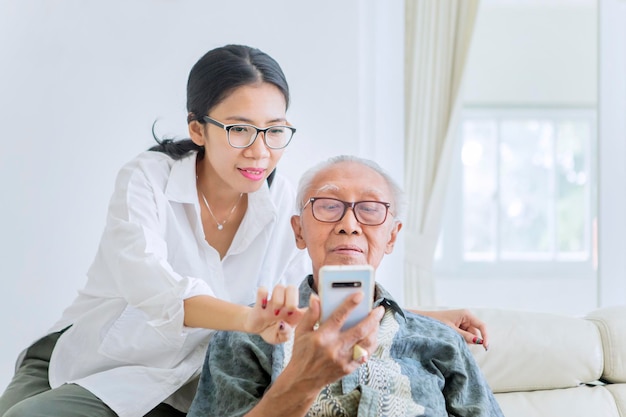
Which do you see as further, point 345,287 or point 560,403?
point 560,403

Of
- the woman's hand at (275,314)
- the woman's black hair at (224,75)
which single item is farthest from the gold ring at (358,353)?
the woman's black hair at (224,75)

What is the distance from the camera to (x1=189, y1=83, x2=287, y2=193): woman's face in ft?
6.48

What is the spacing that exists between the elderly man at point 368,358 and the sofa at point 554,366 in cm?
38

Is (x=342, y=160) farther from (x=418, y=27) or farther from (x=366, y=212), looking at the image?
(x=418, y=27)

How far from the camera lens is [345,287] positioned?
4.19 ft

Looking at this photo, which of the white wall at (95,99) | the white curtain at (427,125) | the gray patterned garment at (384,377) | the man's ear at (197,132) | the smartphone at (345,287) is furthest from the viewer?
the white curtain at (427,125)

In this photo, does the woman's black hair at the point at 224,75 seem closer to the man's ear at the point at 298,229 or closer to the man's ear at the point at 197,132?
the man's ear at the point at 197,132

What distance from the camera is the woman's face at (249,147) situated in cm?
197

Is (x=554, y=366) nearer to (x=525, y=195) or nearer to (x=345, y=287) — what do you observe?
(x=345, y=287)

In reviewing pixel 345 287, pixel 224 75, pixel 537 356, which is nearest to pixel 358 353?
pixel 345 287

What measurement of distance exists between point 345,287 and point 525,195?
632cm

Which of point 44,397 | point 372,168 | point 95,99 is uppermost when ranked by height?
point 95,99

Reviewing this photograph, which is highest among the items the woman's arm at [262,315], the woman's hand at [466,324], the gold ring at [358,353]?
the woman's arm at [262,315]

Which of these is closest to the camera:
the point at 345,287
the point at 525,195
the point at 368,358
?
the point at 345,287
